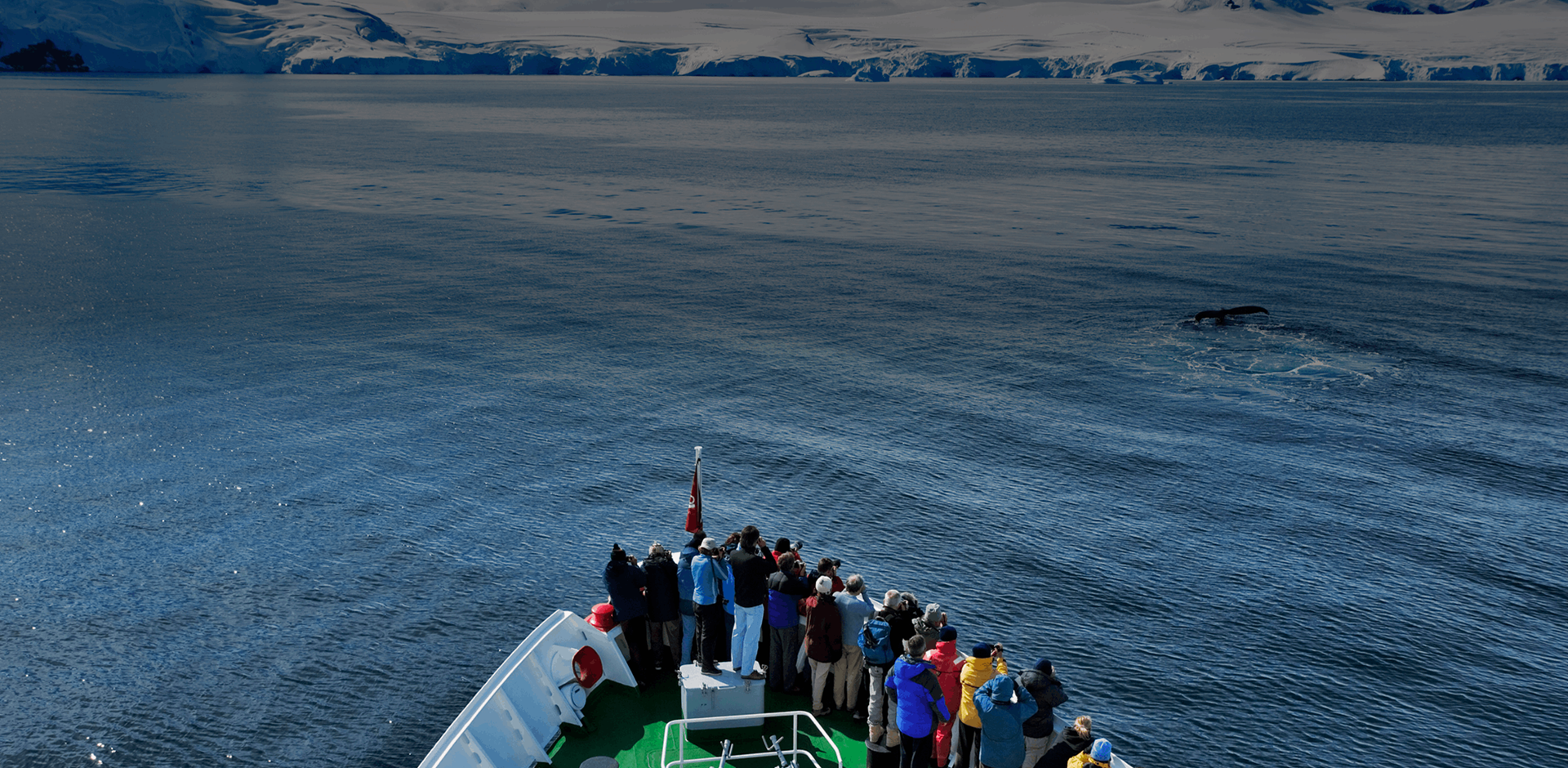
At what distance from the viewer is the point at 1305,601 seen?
65.5 ft

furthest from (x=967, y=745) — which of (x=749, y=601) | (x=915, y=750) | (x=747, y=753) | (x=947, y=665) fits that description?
(x=749, y=601)

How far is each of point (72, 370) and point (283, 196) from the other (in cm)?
4428

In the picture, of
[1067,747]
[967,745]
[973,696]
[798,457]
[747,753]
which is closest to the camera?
[1067,747]

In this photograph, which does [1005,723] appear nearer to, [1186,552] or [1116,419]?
[1186,552]

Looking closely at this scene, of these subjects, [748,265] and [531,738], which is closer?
[531,738]

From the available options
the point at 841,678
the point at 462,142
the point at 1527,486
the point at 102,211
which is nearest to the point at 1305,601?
the point at 1527,486

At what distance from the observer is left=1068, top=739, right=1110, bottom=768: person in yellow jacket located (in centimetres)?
944

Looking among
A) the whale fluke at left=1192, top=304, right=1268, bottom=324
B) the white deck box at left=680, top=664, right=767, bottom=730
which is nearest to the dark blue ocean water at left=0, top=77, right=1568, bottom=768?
the whale fluke at left=1192, top=304, right=1268, bottom=324

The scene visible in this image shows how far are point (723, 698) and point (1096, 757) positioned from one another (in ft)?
16.7

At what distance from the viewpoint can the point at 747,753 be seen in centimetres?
1253

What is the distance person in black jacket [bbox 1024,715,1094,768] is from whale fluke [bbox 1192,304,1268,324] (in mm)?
33904

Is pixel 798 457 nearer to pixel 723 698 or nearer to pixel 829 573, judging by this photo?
pixel 829 573

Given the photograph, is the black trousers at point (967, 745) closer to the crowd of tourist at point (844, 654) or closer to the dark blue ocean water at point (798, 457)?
the crowd of tourist at point (844, 654)

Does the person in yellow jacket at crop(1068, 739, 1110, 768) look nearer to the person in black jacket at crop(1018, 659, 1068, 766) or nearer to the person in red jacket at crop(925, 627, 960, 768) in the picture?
the person in black jacket at crop(1018, 659, 1068, 766)
